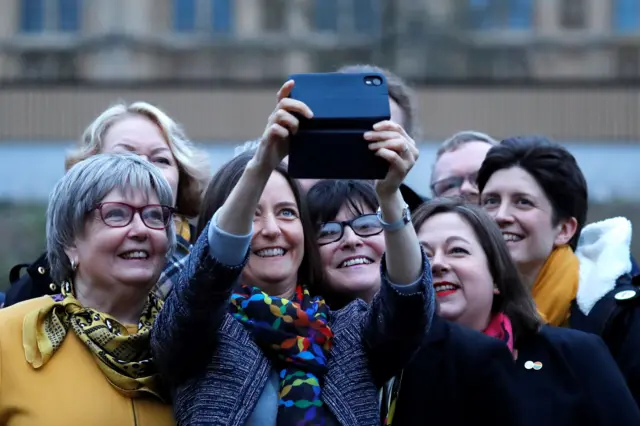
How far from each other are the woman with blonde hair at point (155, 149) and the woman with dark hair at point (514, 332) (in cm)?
87

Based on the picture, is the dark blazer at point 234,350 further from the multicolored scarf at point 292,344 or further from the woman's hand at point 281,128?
the woman's hand at point 281,128

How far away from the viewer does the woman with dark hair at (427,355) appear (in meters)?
3.74

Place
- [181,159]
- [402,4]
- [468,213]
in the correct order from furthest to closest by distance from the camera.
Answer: [402,4] < [181,159] < [468,213]

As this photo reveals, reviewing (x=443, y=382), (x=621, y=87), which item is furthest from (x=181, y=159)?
(x=621, y=87)

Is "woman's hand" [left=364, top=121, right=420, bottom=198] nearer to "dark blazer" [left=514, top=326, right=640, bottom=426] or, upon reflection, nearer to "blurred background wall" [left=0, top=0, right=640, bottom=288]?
"dark blazer" [left=514, top=326, right=640, bottom=426]

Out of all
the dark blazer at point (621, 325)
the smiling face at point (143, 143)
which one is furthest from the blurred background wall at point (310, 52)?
the dark blazer at point (621, 325)

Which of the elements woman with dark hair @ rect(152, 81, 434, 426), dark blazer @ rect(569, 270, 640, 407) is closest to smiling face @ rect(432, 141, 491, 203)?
dark blazer @ rect(569, 270, 640, 407)

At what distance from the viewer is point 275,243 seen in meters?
3.65

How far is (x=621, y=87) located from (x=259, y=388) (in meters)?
18.7

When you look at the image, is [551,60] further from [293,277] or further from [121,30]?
[293,277]

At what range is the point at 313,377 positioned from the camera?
345 centimetres

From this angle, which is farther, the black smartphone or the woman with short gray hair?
the woman with short gray hair

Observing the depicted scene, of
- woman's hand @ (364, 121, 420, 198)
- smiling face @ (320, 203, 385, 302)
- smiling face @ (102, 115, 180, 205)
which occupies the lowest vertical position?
smiling face @ (320, 203, 385, 302)

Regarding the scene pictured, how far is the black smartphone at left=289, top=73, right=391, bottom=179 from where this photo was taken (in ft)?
10.4
